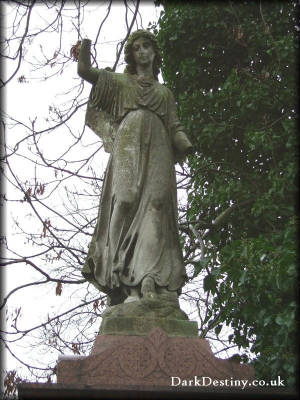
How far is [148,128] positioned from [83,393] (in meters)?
2.46

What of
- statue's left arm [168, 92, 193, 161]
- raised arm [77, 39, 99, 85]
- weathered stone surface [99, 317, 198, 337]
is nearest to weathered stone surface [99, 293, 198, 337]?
weathered stone surface [99, 317, 198, 337]

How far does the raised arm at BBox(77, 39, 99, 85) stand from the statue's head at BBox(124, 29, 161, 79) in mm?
422

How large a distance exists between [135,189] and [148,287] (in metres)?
0.86

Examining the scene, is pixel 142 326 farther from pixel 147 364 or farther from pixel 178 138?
pixel 178 138

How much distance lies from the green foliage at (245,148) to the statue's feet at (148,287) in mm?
1595

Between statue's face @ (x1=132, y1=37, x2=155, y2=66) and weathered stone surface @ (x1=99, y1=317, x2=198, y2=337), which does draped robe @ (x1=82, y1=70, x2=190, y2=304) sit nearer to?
statue's face @ (x1=132, y1=37, x2=155, y2=66)

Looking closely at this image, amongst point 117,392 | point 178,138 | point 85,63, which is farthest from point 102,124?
point 117,392

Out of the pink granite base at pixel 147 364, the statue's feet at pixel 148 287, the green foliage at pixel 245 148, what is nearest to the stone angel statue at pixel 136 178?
the statue's feet at pixel 148 287

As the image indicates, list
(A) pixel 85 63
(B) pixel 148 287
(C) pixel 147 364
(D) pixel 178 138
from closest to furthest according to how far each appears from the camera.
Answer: (C) pixel 147 364 < (B) pixel 148 287 < (A) pixel 85 63 < (D) pixel 178 138

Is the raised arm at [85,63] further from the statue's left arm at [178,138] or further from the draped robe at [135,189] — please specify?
the statue's left arm at [178,138]

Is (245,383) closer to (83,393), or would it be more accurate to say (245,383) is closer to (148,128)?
(83,393)

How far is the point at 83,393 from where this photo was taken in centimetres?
453

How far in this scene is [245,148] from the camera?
9836 mm

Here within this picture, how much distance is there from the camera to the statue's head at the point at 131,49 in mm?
6406
